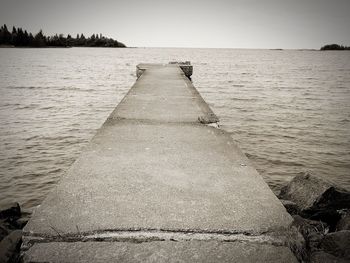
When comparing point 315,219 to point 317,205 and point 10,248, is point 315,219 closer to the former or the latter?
point 317,205

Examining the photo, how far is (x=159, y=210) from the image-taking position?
195 centimetres

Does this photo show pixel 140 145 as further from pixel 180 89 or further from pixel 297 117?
pixel 297 117

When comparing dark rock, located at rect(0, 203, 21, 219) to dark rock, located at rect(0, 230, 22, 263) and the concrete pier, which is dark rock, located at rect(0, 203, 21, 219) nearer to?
the concrete pier

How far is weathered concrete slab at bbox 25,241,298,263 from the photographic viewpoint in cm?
153

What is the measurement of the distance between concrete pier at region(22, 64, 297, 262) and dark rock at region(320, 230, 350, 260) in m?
0.48

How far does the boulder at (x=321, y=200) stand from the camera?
11.0ft

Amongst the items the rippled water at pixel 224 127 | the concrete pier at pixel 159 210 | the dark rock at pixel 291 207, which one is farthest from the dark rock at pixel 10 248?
the dark rock at pixel 291 207

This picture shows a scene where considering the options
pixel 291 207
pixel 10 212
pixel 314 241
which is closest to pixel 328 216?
pixel 291 207

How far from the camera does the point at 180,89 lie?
7.79m

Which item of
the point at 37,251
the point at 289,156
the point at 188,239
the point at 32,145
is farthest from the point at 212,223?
the point at 32,145

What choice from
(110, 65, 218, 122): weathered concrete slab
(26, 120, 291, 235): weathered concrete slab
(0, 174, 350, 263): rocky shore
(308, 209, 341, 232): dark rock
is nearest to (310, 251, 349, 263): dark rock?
(0, 174, 350, 263): rocky shore

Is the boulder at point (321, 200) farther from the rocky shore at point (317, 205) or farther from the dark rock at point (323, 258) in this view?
the dark rock at point (323, 258)

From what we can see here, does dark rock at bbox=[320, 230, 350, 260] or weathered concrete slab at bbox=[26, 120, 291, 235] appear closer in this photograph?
weathered concrete slab at bbox=[26, 120, 291, 235]

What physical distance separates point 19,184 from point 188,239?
4730 millimetres
